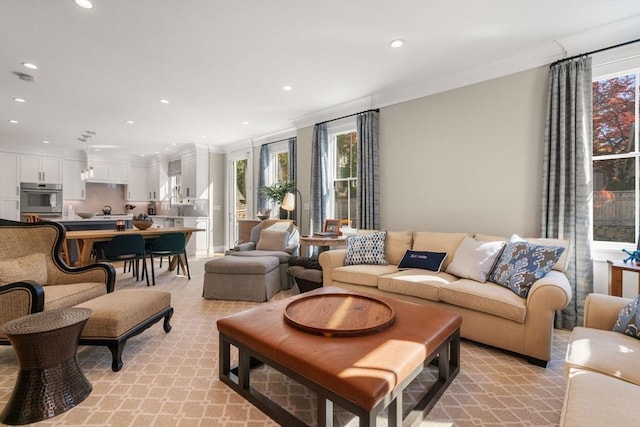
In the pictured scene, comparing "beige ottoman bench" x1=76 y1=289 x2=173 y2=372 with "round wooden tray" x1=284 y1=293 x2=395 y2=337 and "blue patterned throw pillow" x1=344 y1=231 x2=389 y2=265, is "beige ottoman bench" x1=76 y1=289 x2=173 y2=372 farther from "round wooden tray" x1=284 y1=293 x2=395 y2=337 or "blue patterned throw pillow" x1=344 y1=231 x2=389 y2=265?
"blue patterned throw pillow" x1=344 y1=231 x2=389 y2=265

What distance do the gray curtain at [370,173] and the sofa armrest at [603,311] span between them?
2.62 metres

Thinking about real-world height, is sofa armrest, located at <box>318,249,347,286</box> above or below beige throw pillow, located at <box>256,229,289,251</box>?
below

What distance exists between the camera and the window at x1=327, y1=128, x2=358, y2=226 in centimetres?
495

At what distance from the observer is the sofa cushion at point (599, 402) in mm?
1034

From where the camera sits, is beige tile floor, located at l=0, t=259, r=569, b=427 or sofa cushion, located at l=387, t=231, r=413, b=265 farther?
sofa cushion, located at l=387, t=231, r=413, b=265

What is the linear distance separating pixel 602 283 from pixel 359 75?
3.23m

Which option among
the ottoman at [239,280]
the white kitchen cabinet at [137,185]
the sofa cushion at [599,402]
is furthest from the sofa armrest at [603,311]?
the white kitchen cabinet at [137,185]

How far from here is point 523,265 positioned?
2.54m

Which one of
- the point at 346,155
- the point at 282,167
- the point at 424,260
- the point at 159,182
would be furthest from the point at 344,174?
the point at 159,182

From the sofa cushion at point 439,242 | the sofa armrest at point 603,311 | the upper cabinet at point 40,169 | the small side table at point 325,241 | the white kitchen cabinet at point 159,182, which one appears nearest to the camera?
the sofa armrest at point 603,311

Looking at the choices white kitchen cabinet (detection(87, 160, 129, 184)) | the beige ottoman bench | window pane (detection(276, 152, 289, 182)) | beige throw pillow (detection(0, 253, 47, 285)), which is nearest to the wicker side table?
the beige ottoman bench

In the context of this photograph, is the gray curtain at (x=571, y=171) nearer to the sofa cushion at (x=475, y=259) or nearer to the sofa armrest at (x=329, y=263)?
the sofa cushion at (x=475, y=259)

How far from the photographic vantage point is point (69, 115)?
16.6 feet

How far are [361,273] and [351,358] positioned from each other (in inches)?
74.2
